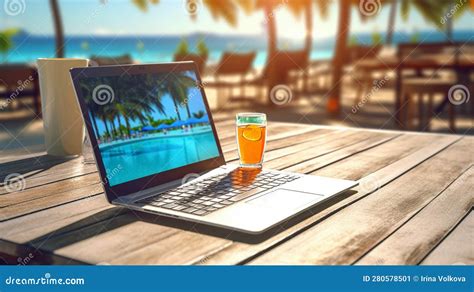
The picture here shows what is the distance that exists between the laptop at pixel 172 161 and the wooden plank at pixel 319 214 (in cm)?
3

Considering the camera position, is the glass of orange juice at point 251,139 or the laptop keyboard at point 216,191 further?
the glass of orange juice at point 251,139

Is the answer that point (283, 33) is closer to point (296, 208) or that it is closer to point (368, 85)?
point (368, 85)

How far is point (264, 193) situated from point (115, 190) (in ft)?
1.03

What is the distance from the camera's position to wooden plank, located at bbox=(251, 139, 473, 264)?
93 cm

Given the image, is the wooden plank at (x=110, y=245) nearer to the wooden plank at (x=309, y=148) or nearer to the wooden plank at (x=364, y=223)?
the wooden plank at (x=364, y=223)

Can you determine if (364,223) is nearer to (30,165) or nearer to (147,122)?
(147,122)

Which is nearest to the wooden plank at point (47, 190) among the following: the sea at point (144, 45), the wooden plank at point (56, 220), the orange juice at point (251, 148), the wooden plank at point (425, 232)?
the wooden plank at point (56, 220)

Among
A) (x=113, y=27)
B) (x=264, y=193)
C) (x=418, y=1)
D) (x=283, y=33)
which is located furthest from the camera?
(x=113, y=27)

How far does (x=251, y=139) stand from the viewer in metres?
1.58

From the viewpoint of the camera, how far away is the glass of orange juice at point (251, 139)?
1571 millimetres

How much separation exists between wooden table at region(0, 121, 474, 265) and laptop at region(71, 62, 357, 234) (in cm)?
4

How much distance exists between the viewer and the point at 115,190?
1.20 metres

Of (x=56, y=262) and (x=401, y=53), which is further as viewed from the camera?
(x=401, y=53)
